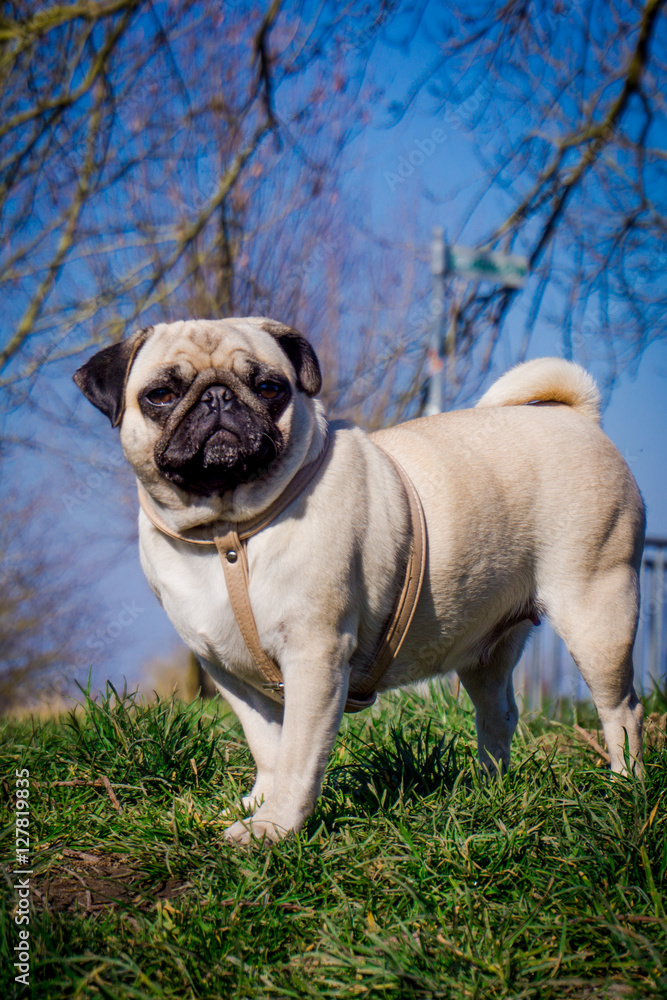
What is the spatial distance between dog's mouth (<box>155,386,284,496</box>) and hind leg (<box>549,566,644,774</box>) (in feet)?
5.63

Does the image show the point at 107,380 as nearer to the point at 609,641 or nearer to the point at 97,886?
the point at 97,886

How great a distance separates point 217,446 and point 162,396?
42cm

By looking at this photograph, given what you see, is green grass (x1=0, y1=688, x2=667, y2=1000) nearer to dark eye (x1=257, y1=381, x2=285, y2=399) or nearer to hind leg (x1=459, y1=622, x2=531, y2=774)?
hind leg (x1=459, y1=622, x2=531, y2=774)

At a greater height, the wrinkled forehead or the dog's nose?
the wrinkled forehead

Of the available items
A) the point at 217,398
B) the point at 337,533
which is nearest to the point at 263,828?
the point at 337,533

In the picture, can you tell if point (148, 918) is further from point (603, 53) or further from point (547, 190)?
point (603, 53)

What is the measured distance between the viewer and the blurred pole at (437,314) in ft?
24.3

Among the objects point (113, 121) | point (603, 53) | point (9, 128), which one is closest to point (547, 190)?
point (603, 53)

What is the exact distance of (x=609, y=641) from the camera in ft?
12.1

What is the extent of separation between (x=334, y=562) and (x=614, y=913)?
157 centimetres

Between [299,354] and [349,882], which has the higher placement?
[299,354]

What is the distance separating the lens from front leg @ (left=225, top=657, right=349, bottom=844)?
294 cm

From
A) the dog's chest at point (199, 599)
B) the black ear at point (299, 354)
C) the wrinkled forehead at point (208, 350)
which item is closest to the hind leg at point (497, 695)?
the dog's chest at point (199, 599)

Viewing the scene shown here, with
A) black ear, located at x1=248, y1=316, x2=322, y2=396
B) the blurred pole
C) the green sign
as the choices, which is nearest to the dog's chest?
black ear, located at x1=248, y1=316, x2=322, y2=396
